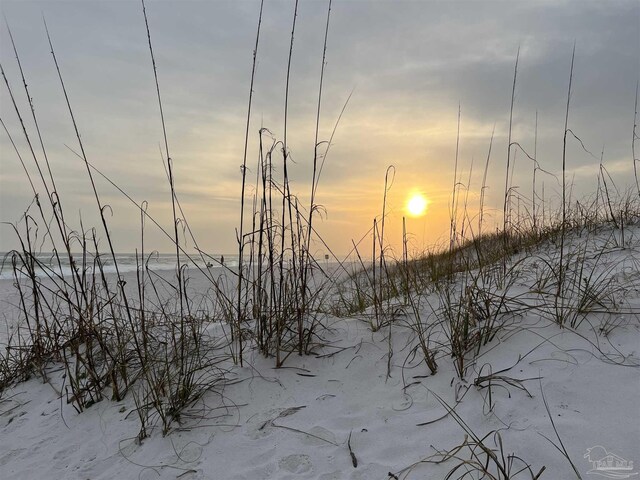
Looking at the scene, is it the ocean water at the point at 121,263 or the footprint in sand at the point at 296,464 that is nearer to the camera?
the footprint in sand at the point at 296,464

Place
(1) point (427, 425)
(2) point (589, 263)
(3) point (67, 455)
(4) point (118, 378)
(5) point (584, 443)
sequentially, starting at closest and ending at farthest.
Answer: (5) point (584, 443)
(1) point (427, 425)
(3) point (67, 455)
(4) point (118, 378)
(2) point (589, 263)

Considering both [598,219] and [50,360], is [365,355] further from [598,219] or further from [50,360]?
[598,219]

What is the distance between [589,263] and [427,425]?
1.97 m

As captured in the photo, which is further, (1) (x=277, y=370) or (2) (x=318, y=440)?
(1) (x=277, y=370)

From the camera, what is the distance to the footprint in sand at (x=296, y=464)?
5.32 feet

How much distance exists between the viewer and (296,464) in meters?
1.65

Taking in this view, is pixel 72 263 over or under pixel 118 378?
over

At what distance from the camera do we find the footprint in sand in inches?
63.9

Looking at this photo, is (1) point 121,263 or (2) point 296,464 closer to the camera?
(2) point 296,464

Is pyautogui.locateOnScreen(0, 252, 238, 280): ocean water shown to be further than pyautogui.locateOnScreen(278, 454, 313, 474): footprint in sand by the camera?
Yes

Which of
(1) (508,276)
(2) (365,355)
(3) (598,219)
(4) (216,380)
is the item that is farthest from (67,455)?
(3) (598,219)

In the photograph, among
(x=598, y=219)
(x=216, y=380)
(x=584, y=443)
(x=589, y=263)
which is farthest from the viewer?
(x=598, y=219)

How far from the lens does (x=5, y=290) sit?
9945 millimetres

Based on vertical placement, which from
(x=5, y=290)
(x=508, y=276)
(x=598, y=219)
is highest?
(x=598, y=219)
